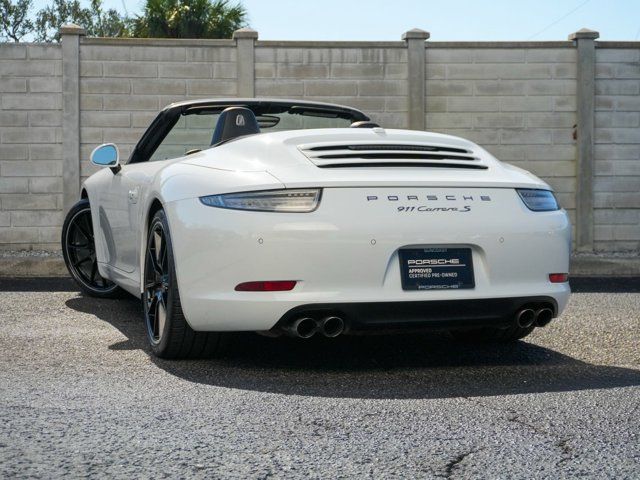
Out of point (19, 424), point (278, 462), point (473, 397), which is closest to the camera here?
point (278, 462)

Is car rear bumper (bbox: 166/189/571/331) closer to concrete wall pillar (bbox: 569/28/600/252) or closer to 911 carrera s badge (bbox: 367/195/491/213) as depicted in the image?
911 carrera s badge (bbox: 367/195/491/213)

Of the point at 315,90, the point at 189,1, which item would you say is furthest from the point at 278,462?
the point at 189,1

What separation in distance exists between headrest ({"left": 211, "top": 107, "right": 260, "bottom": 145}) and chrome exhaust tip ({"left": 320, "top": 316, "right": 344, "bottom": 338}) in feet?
4.72

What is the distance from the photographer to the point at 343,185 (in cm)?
434

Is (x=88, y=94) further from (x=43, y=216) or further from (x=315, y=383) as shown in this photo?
(x=315, y=383)

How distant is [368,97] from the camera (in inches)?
528

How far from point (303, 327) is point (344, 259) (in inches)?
13.8

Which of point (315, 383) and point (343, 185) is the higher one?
point (343, 185)

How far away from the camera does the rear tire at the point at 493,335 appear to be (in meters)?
5.34

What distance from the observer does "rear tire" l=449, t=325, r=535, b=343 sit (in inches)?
210

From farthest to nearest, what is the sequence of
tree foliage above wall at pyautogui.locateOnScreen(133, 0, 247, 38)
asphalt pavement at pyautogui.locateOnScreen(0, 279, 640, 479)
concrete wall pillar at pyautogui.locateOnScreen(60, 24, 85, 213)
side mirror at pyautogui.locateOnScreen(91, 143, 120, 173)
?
tree foliage above wall at pyautogui.locateOnScreen(133, 0, 247, 38)
concrete wall pillar at pyautogui.locateOnScreen(60, 24, 85, 213)
side mirror at pyautogui.locateOnScreen(91, 143, 120, 173)
asphalt pavement at pyautogui.locateOnScreen(0, 279, 640, 479)

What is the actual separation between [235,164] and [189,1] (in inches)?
777

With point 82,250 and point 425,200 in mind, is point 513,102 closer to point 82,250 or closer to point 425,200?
point 82,250

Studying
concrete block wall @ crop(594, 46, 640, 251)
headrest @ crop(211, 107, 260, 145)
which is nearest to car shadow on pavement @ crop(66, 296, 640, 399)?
headrest @ crop(211, 107, 260, 145)
